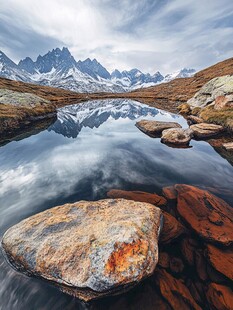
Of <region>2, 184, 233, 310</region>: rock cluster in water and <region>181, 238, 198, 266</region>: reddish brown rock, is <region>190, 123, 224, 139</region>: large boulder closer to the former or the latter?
<region>2, 184, 233, 310</region>: rock cluster in water

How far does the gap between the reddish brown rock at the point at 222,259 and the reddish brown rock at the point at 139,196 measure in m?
3.78

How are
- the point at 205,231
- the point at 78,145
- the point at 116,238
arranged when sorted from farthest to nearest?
the point at 78,145 → the point at 205,231 → the point at 116,238

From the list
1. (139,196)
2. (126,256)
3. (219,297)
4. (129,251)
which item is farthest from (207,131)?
(126,256)

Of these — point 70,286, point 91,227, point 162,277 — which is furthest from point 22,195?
point 162,277

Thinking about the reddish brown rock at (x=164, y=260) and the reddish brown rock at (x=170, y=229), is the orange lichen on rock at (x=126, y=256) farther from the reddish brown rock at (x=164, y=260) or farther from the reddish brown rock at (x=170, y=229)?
the reddish brown rock at (x=170, y=229)

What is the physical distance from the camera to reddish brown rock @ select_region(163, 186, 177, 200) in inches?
481

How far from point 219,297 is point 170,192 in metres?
6.68

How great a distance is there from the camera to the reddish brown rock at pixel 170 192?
12220 millimetres

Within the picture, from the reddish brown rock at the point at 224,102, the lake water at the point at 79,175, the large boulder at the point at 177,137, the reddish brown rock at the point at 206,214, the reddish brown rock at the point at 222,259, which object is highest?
the reddish brown rock at the point at 224,102

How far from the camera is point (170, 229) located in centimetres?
928

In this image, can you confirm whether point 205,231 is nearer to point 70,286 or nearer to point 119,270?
point 119,270

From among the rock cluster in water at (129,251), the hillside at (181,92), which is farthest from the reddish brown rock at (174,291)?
the hillside at (181,92)

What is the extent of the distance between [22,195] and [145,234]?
9524mm

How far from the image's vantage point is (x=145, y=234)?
764 cm
